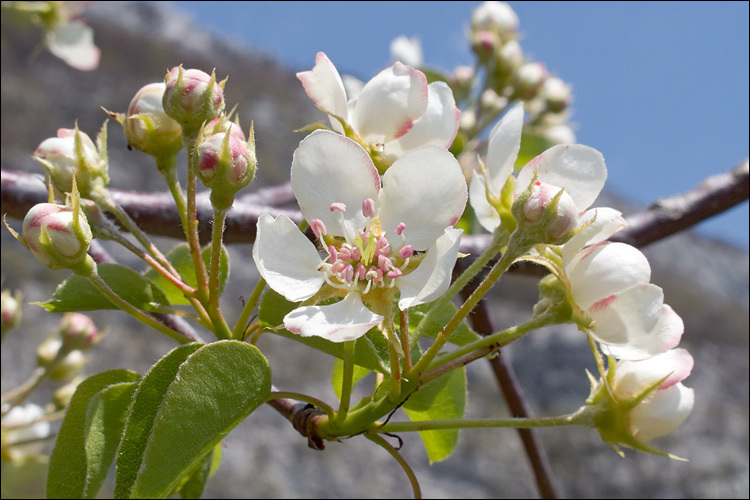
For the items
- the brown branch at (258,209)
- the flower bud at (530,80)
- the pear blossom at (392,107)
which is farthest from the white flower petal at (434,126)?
the flower bud at (530,80)

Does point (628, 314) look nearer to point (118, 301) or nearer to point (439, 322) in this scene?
point (439, 322)

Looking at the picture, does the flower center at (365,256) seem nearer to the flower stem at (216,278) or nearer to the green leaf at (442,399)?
the flower stem at (216,278)

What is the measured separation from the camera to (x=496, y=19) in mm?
1934

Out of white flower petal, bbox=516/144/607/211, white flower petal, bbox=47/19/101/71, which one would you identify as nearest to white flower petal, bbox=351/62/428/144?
white flower petal, bbox=516/144/607/211

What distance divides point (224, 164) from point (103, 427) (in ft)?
0.80

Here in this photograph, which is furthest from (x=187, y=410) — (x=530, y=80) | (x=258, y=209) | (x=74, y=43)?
(x=530, y=80)

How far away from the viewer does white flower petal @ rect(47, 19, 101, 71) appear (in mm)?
1617

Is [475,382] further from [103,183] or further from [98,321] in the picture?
[103,183]

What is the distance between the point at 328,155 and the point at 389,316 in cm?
14

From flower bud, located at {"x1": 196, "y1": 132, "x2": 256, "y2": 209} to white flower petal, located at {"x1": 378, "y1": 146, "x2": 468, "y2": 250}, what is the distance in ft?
0.38

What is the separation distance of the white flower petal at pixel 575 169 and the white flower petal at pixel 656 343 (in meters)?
0.12

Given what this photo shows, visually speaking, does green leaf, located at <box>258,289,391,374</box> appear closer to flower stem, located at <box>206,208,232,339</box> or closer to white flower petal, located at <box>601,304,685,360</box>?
flower stem, located at <box>206,208,232,339</box>

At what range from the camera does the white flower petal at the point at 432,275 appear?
48 cm

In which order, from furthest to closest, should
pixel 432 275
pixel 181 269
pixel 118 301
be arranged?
pixel 181 269, pixel 118 301, pixel 432 275
